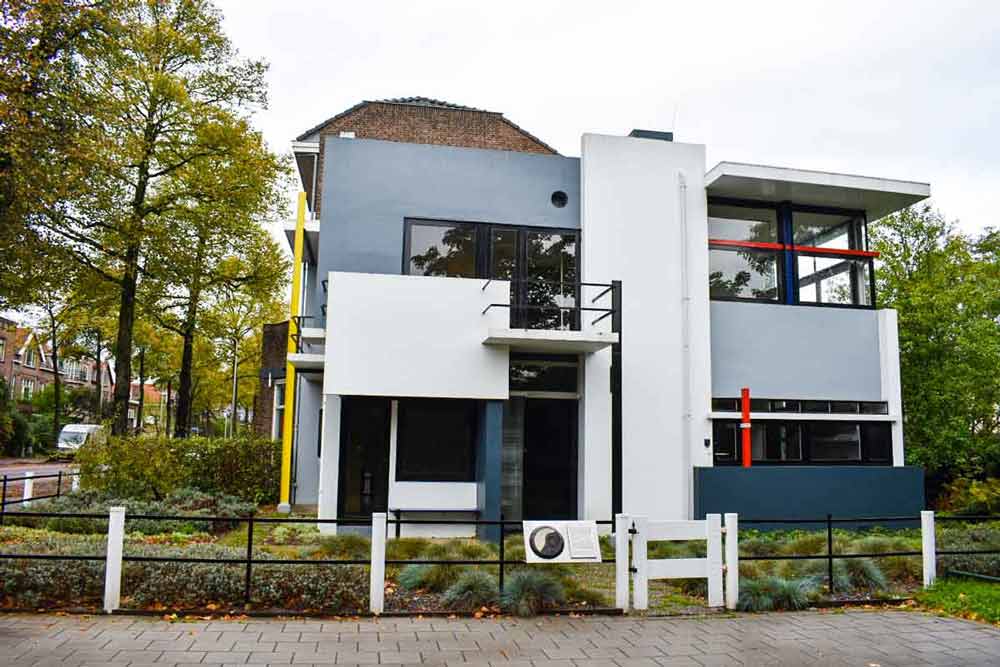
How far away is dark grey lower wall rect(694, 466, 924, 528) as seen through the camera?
13.1 m

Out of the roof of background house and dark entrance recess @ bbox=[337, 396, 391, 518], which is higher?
the roof of background house

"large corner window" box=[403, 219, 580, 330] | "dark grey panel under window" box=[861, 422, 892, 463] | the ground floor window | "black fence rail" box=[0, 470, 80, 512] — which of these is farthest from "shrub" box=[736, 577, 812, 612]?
"black fence rail" box=[0, 470, 80, 512]

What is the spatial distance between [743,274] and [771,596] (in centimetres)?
750

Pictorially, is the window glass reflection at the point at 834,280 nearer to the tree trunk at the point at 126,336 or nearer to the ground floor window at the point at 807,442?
the ground floor window at the point at 807,442

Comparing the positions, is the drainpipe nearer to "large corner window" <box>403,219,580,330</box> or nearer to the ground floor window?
the ground floor window

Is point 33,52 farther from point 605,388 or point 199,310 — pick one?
point 199,310

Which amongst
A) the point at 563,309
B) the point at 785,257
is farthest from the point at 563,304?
the point at 785,257

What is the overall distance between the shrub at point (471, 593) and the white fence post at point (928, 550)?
5189 millimetres

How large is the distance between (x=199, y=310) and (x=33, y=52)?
15.2 m

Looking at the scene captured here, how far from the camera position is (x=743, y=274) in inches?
567

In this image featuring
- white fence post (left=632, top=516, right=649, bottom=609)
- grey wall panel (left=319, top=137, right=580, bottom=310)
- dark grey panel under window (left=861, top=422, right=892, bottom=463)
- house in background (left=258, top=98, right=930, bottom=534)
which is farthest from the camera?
dark grey panel under window (left=861, top=422, right=892, bottom=463)

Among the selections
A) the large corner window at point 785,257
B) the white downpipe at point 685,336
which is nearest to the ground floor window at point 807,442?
the white downpipe at point 685,336

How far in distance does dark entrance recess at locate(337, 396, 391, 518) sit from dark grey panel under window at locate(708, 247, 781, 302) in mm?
6507

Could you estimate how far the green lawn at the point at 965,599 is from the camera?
7.84 m
